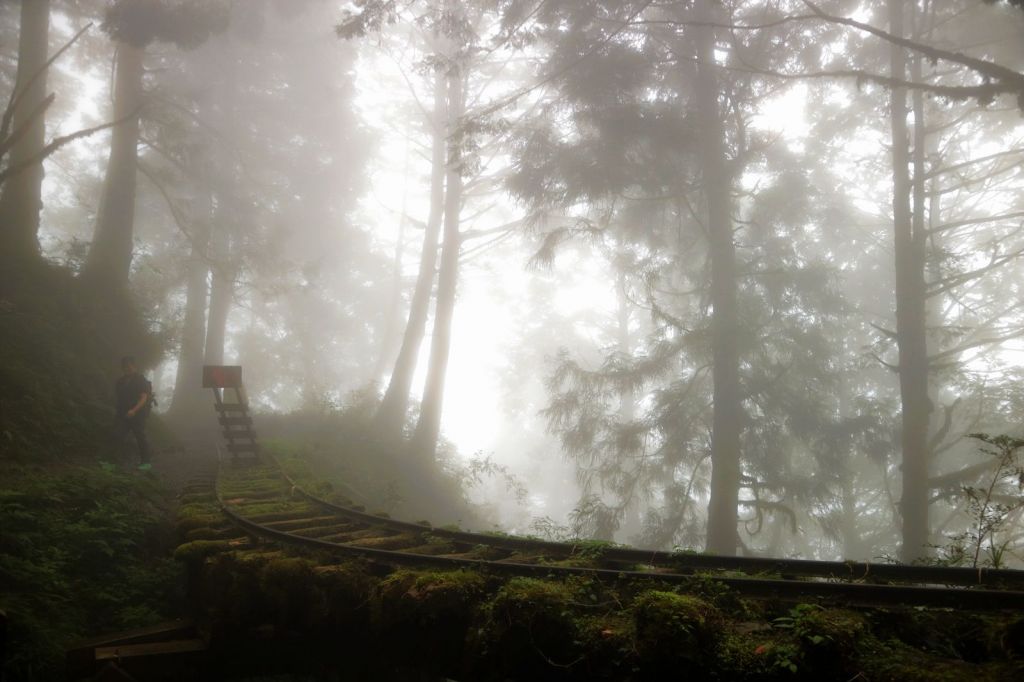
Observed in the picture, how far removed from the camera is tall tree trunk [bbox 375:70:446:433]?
19.6 m

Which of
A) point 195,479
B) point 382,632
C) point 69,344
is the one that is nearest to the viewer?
point 382,632

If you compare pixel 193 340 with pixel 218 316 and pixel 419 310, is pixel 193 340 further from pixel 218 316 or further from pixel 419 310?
pixel 419 310

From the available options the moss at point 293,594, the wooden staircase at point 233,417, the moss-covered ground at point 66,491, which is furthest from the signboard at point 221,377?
the moss at point 293,594

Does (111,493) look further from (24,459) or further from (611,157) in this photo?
(611,157)

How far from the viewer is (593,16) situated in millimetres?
12445

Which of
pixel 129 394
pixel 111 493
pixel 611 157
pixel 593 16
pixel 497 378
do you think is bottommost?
pixel 111 493

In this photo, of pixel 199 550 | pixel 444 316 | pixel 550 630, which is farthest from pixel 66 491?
pixel 444 316

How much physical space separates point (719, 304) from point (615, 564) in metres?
9.58

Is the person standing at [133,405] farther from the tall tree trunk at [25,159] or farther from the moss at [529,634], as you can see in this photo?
the moss at [529,634]

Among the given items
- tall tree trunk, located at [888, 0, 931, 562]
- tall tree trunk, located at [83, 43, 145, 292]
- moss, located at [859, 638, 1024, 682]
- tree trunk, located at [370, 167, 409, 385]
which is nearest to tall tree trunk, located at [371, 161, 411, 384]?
tree trunk, located at [370, 167, 409, 385]

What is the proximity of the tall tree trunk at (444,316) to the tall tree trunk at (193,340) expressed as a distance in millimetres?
7734

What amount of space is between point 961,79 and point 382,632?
59.8ft

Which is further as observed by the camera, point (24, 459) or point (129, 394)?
point (129, 394)

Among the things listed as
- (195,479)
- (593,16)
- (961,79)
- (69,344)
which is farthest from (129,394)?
(961,79)
